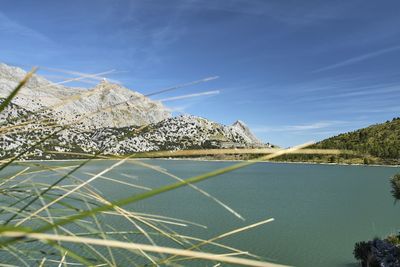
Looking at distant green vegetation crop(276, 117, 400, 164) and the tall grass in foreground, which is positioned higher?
distant green vegetation crop(276, 117, 400, 164)

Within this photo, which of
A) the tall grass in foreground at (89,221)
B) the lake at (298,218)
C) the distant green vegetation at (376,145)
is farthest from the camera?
the distant green vegetation at (376,145)

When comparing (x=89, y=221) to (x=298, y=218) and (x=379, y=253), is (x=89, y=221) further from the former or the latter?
(x=298, y=218)

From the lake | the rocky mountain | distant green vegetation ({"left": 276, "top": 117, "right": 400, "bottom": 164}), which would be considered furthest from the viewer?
distant green vegetation ({"left": 276, "top": 117, "right": 400, "bottom": 164})

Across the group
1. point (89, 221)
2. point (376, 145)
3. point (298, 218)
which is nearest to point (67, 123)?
point (89, 221)

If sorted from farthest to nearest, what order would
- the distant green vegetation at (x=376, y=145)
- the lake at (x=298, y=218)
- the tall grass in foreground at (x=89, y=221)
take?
the distant green vegetation at (x=376, y=145) → the lake at (x=298, y=218) → the tall grass in foreground at (x=89, y=221)

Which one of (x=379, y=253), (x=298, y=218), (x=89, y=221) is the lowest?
(x=298, y=218)

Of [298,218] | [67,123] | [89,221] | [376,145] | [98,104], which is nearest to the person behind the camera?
[89,221]

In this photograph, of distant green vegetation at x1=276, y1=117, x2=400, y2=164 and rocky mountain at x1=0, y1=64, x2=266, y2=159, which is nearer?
rocky mountain at x1=0, y1=64, x2=266, y2=159

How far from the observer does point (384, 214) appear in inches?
2078

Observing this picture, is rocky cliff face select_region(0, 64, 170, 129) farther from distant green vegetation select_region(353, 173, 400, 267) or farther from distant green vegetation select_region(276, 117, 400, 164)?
distant green vegetation select_region(276, 117, 400, 164)

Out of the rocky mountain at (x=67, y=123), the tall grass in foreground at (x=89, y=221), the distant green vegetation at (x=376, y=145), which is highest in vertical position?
the distant green vegetation at (x=376, y=145)

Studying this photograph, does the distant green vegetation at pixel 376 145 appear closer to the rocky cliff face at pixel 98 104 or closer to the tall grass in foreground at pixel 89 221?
the rocky cliff face at pixel 98 104

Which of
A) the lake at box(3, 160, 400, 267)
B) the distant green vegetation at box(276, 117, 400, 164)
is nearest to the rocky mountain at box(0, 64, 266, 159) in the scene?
the lake at box(3, 160, 400, 267)

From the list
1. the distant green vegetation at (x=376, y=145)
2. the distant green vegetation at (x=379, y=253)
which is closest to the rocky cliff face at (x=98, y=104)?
the distant green vegetation at (x=379, y=253)
